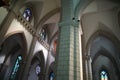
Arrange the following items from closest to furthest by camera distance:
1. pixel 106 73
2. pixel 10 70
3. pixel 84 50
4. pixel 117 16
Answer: pixel 117 16 → pixel 84 50 → pixel 10 70 → pixel 106 73

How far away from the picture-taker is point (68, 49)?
Result: 4.62m

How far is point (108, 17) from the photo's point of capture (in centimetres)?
1033

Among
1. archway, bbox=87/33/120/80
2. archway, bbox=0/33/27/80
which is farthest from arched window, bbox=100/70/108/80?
archway, bbox=0/33/27/80

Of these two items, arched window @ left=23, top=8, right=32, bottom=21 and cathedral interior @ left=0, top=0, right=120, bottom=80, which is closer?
cathedral interior @ left=0, top=0, right=120, bottom=80

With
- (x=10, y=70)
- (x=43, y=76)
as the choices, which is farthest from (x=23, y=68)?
(x=10, y=70)

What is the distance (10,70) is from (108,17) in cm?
1216

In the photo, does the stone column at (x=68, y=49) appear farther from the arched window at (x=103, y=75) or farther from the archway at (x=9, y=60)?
the arched window at (x=103, y=75)

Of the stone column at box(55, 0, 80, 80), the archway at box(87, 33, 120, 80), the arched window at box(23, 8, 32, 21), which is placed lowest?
the stone column at box(55, 0, 80, 80)

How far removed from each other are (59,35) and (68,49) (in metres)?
0.93

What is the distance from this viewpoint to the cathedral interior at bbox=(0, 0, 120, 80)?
479cm

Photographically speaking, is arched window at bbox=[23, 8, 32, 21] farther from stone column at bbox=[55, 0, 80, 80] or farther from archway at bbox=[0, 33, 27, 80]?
stone column at bbox=[55, 0, 80, 80]

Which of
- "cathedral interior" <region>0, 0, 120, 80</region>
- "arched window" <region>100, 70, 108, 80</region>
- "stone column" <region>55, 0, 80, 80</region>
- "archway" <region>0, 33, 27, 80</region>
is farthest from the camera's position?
"arched window" <region>100, 70, 108, 80</region>

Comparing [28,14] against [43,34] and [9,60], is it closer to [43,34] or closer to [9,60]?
[43,34]

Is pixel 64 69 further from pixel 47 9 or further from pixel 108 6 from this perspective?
pixel 47 9
